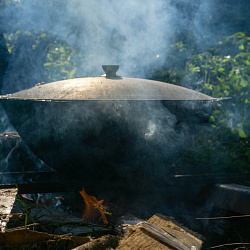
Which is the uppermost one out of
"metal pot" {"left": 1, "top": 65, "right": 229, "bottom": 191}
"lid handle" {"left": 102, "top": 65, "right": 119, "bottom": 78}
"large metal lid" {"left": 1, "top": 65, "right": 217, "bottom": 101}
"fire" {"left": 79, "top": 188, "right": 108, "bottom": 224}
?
"lid handle" {"left": 102, "top": 65, "right": 119, "bottom": 78}

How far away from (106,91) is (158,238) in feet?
4.60

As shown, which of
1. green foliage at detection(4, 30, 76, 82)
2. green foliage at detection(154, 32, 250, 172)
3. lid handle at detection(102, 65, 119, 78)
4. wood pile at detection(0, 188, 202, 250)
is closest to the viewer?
wood pile at detection(0, 188, 202, 250)

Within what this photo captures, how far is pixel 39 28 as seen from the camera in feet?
24.5

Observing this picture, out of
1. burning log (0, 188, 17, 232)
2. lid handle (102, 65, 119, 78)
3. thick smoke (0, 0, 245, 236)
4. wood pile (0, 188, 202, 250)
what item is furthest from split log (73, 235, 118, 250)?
thick smoke (0, 0, 245, 236)

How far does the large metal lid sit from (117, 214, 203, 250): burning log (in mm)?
1186

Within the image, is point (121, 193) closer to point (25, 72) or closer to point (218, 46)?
point (218, 46)

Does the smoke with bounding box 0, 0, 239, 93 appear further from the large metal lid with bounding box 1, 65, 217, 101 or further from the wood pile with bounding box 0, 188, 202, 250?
the wood pile with bounding box 0, 188, 202, 250

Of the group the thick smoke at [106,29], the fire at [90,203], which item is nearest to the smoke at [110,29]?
the thick smoke at [106,29]

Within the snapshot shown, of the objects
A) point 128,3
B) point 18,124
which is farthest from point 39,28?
point 18,124

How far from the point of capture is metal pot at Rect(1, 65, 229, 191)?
8.62 ft

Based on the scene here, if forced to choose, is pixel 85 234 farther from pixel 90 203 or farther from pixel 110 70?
pixel 110 70

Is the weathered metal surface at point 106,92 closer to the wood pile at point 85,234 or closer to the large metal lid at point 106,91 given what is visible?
the large metal lid at point 106,91

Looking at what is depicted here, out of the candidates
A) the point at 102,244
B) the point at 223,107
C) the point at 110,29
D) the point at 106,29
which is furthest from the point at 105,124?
the point at 106,29

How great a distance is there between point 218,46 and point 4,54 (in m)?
4.53
